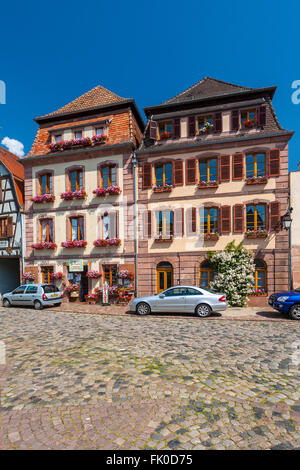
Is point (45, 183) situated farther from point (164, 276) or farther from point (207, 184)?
point (207, 184)

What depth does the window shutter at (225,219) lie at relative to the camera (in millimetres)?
15289

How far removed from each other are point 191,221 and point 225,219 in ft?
6.61

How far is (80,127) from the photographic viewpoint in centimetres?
1806

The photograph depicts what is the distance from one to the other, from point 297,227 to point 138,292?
10.2 m

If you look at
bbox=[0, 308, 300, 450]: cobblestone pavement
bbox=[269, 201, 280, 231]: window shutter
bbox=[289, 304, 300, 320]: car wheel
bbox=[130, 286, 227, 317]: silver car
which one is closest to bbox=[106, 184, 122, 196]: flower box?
bbox=[130, 286, 227, 317]: silver car

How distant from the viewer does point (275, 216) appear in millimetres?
14648

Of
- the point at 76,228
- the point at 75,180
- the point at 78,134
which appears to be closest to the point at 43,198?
the point at 75,180

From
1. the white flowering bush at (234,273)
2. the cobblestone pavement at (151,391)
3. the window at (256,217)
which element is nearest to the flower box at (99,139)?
the window at (256,217)

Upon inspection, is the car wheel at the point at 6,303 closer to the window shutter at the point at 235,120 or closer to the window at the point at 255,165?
the window at the point at 255,165

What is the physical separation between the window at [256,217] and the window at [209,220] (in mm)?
1898

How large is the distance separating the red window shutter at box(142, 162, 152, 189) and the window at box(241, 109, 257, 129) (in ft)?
20.2

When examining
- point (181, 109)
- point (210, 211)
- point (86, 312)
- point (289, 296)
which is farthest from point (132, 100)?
point (289, 296)

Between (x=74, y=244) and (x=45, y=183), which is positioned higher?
(x=45, y=183)
